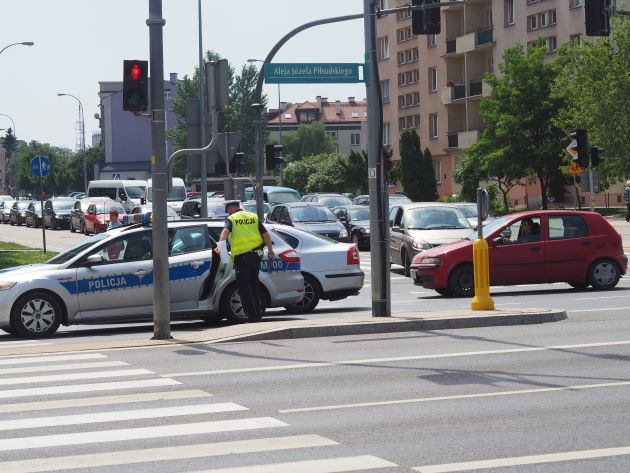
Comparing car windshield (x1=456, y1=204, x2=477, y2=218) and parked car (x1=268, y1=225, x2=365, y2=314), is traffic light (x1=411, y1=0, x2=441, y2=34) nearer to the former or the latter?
parked car (x1=268, y1=225, x2=365, y2=314)

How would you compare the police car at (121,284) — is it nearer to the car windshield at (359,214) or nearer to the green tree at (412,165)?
the car windshield at (359,214)

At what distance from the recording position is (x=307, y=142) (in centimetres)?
15388

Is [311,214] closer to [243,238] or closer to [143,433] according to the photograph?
[243,238]

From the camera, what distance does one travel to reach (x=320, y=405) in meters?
10.1

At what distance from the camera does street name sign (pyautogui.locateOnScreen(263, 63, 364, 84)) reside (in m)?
17.0

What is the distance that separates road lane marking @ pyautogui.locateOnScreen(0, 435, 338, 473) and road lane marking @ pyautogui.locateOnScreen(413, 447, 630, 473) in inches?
41.6

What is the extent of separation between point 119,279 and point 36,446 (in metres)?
8.87

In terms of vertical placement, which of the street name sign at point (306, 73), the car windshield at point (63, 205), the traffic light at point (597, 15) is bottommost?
the car windshield at point (63, 205)

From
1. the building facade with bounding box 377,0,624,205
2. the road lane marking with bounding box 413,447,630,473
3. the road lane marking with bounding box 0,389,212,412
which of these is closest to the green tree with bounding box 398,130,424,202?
the building facade with bounding box 377,0,624,205

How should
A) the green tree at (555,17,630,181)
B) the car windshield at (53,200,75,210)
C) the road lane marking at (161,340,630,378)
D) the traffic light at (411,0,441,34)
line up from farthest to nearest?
the car windshield at (53,200,75,210) → the green tree at (555,17,630,181) → the traffic light at (411,0,441,34) → the road lane marking at (161,340,630,378)

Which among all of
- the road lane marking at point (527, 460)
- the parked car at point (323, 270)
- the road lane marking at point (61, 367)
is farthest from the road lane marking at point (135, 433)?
the parked car at point (323, 270)

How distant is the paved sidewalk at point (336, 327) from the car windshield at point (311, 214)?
21.4m

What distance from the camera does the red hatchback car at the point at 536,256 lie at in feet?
74.1

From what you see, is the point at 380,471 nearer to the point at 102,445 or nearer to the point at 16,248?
the point at 102,445
